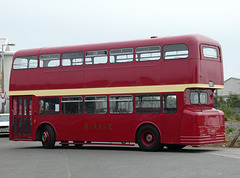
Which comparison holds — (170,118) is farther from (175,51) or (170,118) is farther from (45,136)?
(45,136)

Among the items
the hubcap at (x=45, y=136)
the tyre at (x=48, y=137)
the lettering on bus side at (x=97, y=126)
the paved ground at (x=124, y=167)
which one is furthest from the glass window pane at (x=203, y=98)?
the hubcap at (x=45, y=136)

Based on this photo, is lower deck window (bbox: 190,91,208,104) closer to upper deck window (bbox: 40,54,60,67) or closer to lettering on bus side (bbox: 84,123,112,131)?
lettering on bus side (bbox: 84,123,112,131)

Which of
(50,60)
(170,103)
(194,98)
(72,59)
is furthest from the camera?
(50,60)

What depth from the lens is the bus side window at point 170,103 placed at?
1812 centimetres

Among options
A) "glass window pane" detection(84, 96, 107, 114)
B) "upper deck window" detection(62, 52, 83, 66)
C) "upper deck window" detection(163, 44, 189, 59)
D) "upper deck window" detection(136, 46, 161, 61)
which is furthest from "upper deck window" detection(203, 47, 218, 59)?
"upper deck window" detection(62, 52, 83, 66)

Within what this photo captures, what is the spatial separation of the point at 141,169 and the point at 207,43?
7.07 metres

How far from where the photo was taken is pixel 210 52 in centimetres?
1839

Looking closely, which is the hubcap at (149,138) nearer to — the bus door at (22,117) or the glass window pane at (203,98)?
the glass window pane at (203,98)

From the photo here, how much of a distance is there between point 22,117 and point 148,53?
21.9 feet

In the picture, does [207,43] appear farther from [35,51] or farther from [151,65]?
[35,51]

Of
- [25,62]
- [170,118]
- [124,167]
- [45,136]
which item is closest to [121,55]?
[170,118]

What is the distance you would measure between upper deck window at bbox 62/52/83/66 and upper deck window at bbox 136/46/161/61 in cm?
264

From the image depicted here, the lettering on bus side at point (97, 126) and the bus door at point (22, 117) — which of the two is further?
the bus door at point (22, 117)

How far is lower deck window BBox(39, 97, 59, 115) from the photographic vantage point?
21.3 meters
